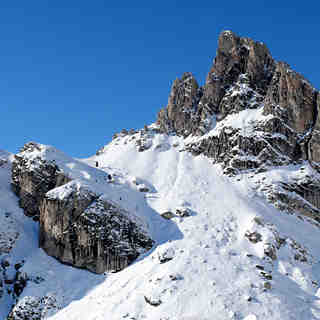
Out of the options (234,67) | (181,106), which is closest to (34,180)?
(181,106)

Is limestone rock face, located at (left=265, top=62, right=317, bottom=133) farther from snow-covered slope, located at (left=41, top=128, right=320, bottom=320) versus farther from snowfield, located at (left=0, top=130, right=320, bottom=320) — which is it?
snow-covered slope, located at (left=41, top=128, right=320, bottom=320)

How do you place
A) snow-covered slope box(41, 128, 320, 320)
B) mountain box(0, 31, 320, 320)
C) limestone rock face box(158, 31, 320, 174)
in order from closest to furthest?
snow-covered slope box(41, 128, 320, 320)
mountain box(0, 31, 320, 320)
limestone rock face box(158, 31, 320, 174)

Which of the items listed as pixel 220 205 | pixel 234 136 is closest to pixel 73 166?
pixel 220 205

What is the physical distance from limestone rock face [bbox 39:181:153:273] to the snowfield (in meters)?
1.47

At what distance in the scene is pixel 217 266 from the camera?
1503 inches

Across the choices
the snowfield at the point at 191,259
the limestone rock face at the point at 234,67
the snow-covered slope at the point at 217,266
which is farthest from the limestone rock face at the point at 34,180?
the limestone rock face at the point at 234,67

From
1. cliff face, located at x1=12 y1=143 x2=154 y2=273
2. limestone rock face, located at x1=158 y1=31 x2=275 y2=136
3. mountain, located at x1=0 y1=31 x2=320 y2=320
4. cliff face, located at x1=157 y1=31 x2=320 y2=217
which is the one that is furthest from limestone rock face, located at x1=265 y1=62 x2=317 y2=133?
cliff face, located at x1=12 y1=143 x2=154 y2=273

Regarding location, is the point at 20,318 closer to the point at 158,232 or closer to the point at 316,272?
the point at 158,232

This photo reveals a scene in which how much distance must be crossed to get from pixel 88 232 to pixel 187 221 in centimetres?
1351

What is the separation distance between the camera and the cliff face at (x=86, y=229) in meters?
44.6

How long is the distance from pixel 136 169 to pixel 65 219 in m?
26.3

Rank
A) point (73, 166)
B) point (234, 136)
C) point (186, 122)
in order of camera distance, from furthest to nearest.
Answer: point (186, 122)
point (234, 136)
point (73, 166)

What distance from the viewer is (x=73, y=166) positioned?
58875 millimetres

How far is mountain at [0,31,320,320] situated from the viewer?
116 feet
